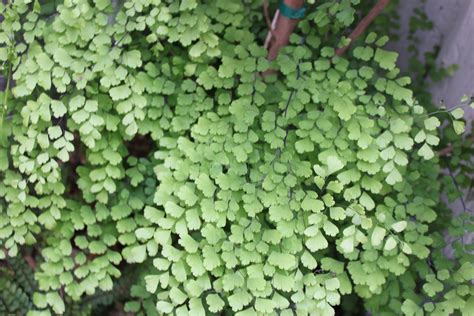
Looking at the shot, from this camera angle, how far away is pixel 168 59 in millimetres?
1726

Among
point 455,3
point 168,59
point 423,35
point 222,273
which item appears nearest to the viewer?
point 222,273

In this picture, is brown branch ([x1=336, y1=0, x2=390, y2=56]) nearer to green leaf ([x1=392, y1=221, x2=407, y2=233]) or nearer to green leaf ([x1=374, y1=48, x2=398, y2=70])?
green leaf ([x1=374, y1=48, x2=398, y2=70])

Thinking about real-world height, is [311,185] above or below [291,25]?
below

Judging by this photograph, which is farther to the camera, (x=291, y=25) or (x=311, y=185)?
(x=291, y=25)

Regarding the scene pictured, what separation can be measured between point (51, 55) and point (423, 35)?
5.30ft

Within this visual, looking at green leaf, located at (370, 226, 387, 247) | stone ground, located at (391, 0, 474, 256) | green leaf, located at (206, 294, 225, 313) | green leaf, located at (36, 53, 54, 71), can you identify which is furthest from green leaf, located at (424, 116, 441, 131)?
green leaf, located at (36, 53, 54, 71)

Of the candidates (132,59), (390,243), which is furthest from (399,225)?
(132,59)

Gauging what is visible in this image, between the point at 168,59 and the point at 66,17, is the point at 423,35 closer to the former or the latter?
the point at 168,59

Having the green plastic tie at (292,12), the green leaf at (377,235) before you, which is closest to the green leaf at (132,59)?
the green plastic tie at (292,12)

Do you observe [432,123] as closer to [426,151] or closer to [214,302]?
[426,151]

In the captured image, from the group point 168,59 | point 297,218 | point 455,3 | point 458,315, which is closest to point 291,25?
point 168,59

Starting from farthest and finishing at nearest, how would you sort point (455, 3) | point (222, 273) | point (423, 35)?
point (423, 35), point (455, 3), point (222, 273)

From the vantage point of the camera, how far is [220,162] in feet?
4.94

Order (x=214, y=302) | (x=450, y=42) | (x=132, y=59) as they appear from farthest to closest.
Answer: (x=450, y=42)
(x=132, y=59)
(x=214, y=302)
